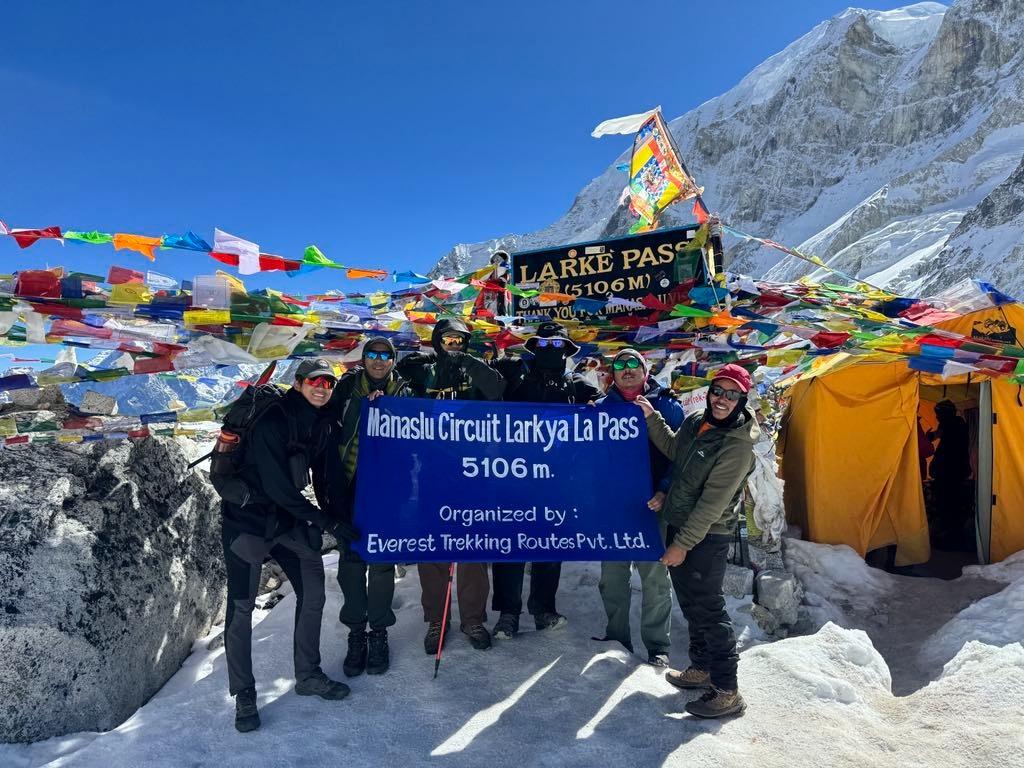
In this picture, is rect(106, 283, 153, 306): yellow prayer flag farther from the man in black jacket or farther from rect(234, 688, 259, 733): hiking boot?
rect(234, 688, 259, 733): hiking boot

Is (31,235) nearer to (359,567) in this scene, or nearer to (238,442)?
(238,442)

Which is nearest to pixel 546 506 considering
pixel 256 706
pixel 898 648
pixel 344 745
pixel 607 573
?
pixel 607 573

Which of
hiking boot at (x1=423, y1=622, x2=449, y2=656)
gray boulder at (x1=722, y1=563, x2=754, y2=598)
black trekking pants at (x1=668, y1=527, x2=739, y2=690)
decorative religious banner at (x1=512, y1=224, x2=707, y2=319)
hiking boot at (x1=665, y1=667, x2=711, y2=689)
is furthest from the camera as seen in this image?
decorative religious banner at (x1=512, y1=224, x2=707, y2=319)

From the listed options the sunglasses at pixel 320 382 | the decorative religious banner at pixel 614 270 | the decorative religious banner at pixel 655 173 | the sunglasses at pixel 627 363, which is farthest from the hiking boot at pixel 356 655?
the decorative religious banner at pixel 655 173

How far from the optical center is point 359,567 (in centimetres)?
400

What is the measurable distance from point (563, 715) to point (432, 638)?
1070mm

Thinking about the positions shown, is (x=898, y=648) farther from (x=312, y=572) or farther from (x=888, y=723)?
(x=312, y=572)

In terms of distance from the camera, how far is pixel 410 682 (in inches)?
152

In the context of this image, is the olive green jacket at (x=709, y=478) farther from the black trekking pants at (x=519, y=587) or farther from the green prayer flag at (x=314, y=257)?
the green prayer flag at (x=314, y=257)

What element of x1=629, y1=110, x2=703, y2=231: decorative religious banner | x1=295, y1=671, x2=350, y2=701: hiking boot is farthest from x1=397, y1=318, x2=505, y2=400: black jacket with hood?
x1=629, y1=110, x2=703, y2=231: decorative religious banner

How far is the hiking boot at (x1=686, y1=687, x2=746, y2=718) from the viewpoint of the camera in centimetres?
Answer: 354

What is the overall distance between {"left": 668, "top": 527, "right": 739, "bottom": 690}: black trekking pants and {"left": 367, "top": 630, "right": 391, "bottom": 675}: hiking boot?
77.2 inches

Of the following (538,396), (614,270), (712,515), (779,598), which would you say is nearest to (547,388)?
(538,396)

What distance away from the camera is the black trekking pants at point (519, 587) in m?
4.58
